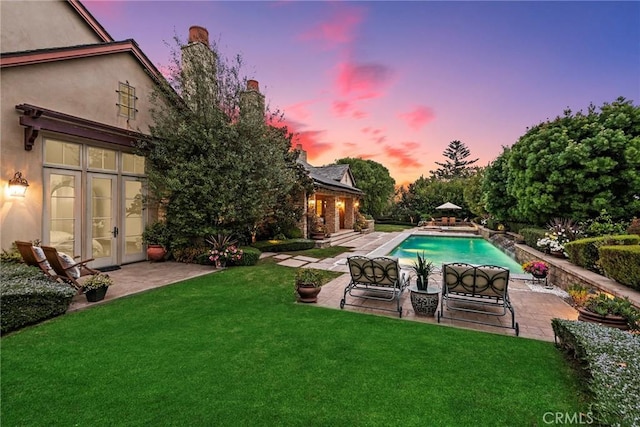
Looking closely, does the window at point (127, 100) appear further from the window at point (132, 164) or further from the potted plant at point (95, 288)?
the potted plant at point (95, 288)

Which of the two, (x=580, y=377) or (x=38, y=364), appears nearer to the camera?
(x=580, y=377)

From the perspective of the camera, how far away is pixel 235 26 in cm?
1191

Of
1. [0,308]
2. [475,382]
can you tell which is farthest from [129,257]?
[475,382]

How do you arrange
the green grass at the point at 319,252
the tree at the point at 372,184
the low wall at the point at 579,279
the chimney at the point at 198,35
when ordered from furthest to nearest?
the tree at the point at 372,184
the green grass at the point at 319,252
the chimney at the point at 198,35
the low wall at the point at 579,279

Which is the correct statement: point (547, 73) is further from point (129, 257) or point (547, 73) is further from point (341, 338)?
point (129, 257)

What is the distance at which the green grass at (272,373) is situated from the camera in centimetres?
274

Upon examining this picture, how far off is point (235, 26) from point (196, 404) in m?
13.6

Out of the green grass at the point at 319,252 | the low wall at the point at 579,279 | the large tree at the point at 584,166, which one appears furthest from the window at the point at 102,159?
the large tree at the point at 584,166

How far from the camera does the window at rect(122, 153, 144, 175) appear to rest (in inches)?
388

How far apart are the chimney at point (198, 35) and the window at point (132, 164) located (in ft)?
15.9

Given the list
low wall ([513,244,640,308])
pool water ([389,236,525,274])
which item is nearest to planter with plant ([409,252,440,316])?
low wall ([513,244,640,308])

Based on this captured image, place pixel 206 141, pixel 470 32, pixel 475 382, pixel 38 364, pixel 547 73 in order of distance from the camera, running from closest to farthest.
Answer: pixel 475 382 < pixel 38 364 < pixel 206 141 < pixel 470 32 < pixel 547 73

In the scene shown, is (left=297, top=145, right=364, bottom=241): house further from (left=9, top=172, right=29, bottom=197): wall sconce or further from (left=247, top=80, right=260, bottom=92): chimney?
(left=9, top=172, right=29, bottom=197): wall sconce

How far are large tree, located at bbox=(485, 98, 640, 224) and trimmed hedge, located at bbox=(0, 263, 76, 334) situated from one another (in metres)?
16.8
